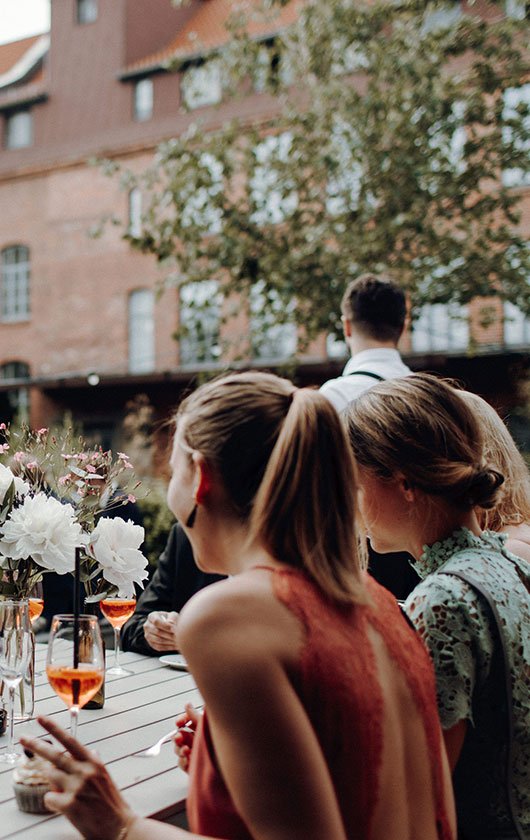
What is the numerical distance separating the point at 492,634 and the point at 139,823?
2.60 feet

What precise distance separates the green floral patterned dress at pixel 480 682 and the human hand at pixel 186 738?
507 mm

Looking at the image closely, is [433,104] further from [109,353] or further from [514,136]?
[109,353]

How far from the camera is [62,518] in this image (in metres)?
2.09

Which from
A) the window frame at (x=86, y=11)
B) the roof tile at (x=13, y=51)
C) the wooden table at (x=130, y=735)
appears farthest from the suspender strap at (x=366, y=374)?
the roof tile at (x=13, y=51)

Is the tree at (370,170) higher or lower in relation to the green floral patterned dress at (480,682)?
higher

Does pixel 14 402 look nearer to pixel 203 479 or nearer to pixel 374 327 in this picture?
pixel 374 327

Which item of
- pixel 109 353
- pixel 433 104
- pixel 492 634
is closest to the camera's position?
pixel 492 634

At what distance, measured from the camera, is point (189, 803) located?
1.25 metres

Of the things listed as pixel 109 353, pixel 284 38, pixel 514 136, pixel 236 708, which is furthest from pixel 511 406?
pixel 236 708

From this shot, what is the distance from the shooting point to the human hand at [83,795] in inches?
48.3

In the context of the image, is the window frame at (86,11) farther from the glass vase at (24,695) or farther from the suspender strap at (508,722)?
the suspender strap at (508,722)

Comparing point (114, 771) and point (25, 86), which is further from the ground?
point (25, 86)

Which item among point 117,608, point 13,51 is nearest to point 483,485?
point 117,608

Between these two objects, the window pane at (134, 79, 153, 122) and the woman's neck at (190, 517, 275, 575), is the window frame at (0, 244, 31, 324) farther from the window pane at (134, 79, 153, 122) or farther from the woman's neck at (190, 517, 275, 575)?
the woman's neck at (190, 517, 275, 575)
